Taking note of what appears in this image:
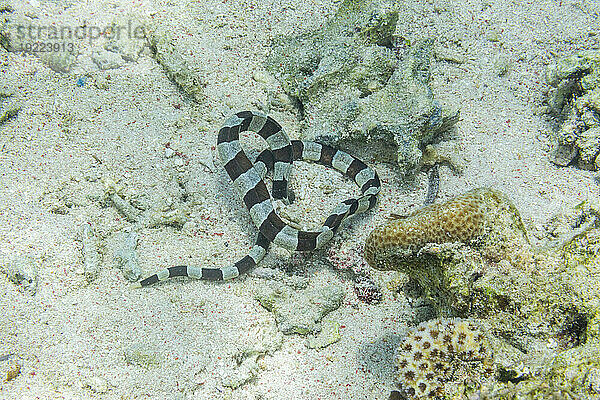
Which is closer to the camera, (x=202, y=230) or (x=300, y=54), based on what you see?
(x=202, y=230)

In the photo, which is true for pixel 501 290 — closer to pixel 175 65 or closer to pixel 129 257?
pixel 129 257

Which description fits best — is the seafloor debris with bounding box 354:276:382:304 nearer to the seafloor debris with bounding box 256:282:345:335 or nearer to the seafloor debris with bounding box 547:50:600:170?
the seafloor debris with bounding box 256:282:345:335

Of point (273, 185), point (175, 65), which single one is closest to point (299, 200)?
point (273, 185)

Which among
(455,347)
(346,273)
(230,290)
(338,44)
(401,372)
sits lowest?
(230,290)

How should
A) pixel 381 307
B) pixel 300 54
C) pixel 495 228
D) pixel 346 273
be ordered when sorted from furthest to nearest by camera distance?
pixel 300 54 → pixel 346 273 → pixel 381 307 → pixel 495 228

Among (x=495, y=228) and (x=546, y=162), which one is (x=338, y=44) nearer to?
(x=546, y=162)

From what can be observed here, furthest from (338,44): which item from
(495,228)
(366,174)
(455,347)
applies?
(455,347)

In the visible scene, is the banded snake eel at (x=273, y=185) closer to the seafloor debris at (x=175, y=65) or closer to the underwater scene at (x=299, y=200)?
the underwater scene at (x=299, y=200)
